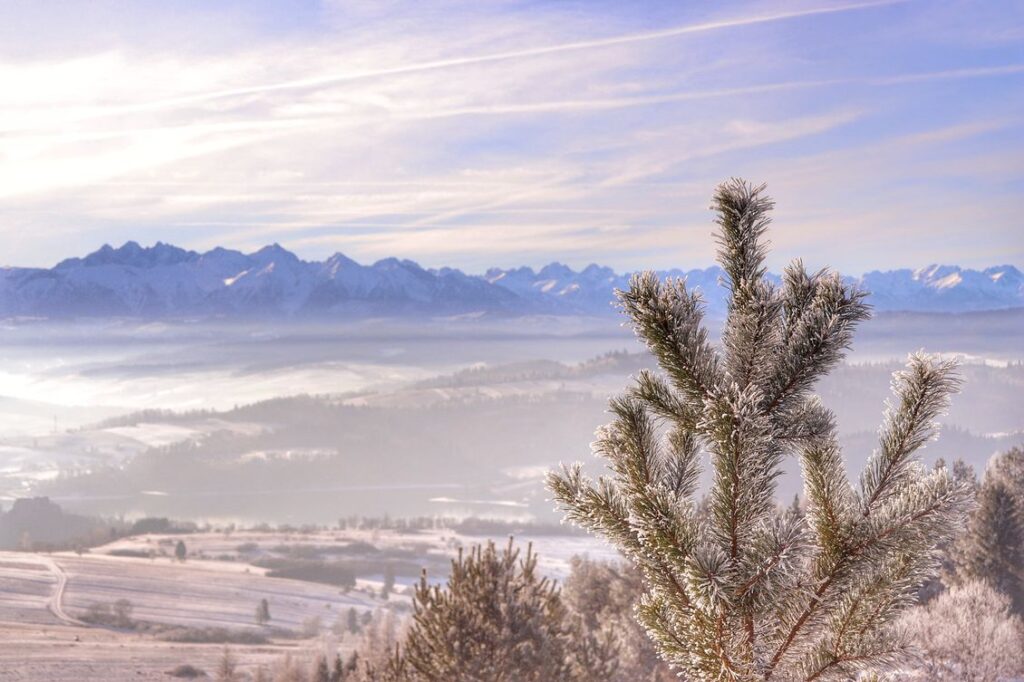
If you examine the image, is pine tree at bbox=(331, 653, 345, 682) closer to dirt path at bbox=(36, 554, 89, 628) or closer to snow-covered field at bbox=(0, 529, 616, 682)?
snow-covered field at bbox=(0, 529, 616, 682)

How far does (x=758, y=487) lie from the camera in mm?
4914

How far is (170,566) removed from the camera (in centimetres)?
14250

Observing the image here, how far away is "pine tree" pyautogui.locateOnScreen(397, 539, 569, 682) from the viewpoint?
14.0 m

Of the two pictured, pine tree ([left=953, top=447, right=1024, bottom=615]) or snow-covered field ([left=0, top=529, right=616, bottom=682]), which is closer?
pine tree ([left=953, top=447, right=1024, bottom=615])

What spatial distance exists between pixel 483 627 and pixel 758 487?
33.4 feet

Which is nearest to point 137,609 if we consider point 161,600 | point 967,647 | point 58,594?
point 161,600

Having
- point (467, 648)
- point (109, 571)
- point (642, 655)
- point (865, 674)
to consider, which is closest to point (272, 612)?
point (109, 571)

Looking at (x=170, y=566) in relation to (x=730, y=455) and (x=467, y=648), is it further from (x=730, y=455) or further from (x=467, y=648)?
(x=730, y=455)

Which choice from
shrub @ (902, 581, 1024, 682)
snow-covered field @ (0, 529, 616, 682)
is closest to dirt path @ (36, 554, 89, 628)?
snow-covered field @ (0, 529, 616, 682)

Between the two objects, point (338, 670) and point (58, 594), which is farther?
point (58, 594)

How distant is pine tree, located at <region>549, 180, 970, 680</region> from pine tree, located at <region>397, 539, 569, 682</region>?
9034mm

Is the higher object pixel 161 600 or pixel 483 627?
pixel 483 627

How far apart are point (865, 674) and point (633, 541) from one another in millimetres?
1801

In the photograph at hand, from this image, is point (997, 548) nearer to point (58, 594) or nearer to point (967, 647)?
point (967, 647)
